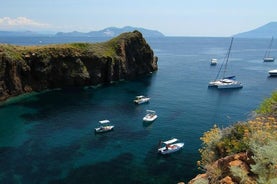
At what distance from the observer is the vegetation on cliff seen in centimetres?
1545

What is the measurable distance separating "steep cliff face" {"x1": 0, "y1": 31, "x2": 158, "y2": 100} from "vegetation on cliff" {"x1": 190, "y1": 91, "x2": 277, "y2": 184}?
3408 inches

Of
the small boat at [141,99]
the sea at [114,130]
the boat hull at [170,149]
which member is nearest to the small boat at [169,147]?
the boat hull at [170,149]

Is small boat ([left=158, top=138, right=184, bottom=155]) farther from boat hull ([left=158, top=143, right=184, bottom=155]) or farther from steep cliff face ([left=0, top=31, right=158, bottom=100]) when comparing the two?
steep cliff face ([left=0, top=31, right=158, bottom=100])

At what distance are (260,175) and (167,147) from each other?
143 feet

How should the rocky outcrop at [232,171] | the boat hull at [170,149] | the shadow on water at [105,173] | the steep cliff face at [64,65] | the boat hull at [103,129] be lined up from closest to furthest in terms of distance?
the rocky outcrop at [232,171]
the shadow on water at [105,173]
the boat hull at [170,149]
the boat hull at [103,129]
the steep cliff face at [64,65]

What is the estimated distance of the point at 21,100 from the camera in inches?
3812

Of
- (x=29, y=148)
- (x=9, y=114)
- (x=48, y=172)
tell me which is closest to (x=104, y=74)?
(x=9, y=114)

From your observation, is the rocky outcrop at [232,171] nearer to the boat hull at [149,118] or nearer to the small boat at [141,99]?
the boat hull at [149,118]

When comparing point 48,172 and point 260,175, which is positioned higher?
point 260,175

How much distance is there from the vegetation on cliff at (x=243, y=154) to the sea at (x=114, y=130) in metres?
10.2

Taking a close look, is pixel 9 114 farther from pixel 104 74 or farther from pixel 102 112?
pixel 104 74

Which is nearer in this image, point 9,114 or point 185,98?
point 9,114

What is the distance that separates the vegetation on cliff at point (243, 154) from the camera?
15.4 m

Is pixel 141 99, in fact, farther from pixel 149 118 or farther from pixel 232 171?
pixel 232 171
